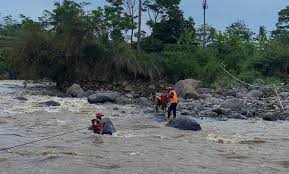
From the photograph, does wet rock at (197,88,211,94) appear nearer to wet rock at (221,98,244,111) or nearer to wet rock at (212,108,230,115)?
wet rock at (221,98,244,111)

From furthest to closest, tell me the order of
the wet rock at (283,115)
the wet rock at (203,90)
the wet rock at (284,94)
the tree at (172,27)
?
1. the tree at (172,27)
2. the wet rock at (203,90)
3. the wet rock at (284,94)
4. the wet rock at (283,115)

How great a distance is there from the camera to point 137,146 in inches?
555

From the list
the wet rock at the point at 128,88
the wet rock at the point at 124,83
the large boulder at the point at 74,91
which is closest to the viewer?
the large boulder at the point at 74,91

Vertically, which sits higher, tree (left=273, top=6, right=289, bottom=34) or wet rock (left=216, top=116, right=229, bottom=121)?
tree (left=273, top=6, right=289, bottom=34)

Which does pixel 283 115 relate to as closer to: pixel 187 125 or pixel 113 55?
pixel 187 125

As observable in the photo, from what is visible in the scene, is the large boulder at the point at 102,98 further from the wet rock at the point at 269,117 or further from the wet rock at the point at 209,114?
the wet rock at the point at 269,117

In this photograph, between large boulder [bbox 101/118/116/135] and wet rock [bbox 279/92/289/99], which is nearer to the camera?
large boulder [bbox 101/118/116/135]

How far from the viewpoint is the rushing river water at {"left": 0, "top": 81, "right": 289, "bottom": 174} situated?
11.5 meters

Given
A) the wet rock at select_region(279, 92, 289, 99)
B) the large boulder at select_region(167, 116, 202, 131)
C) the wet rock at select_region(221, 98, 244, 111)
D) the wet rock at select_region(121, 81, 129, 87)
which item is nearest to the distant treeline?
the wet rock at select_region(121, 81, 129, 87)

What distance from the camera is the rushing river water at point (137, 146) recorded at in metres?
11.5

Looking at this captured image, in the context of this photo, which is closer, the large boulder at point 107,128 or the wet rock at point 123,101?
the large boulder at point 107,128

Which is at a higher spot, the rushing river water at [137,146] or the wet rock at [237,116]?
the wet rock at [237,116]

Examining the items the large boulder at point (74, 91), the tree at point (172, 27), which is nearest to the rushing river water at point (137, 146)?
the large boulder at point (74, 91)

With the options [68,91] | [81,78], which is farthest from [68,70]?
[68,91]
